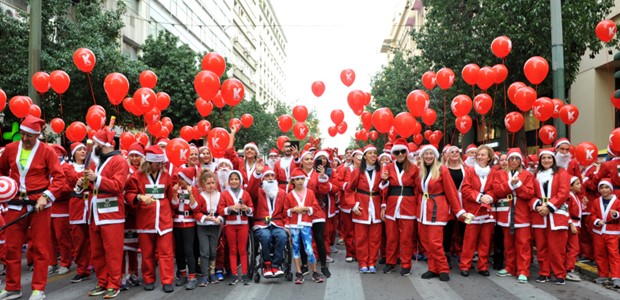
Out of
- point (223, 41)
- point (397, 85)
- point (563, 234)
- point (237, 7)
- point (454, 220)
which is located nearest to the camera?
point (563, 234)

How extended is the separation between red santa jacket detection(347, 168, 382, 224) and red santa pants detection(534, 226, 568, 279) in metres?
2.31

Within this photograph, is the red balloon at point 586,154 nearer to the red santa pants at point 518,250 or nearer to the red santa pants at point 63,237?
the red santa pants at point 518,250

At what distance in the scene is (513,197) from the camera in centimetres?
766

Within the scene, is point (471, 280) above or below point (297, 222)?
below

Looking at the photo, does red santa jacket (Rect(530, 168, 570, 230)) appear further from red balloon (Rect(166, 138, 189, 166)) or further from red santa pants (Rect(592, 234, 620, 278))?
red balloon (Rect(166, 138, 189, 166))

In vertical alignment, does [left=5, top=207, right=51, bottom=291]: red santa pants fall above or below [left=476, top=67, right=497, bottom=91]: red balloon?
below

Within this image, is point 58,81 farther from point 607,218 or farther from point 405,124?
point 607,218

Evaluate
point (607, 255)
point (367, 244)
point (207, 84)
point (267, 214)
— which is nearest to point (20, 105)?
point (207, 84)

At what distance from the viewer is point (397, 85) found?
1069 inches

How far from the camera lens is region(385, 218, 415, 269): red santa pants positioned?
25.1 feet

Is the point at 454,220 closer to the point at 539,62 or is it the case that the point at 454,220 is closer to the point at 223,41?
the point at 539,62

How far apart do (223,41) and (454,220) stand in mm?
43100

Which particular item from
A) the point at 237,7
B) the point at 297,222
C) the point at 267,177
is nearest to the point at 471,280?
the point at 297,222

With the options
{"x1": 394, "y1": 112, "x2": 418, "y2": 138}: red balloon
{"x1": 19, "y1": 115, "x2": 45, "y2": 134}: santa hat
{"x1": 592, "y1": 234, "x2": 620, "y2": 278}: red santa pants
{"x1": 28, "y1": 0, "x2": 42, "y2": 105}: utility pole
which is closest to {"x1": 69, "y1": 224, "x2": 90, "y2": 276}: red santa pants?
{"x1": 19, "y1": 115, "x2": 45, "y2": 134}: santa hat
